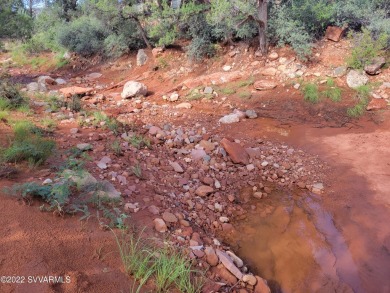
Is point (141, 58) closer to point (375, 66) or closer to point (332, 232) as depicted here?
point (375, 66)

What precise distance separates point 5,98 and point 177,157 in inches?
139

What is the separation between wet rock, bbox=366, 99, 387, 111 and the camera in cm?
548

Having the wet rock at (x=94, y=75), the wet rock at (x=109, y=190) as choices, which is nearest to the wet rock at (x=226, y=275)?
the wet rock at (x=109, y=190)

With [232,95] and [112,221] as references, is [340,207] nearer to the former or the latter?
[112,221]

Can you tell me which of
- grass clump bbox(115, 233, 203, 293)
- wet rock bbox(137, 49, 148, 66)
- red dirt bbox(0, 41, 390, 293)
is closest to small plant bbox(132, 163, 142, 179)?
red dirt bbox(0, 41, 390, 293)

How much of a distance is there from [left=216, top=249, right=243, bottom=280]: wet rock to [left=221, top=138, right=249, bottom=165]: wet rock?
198 centimetres

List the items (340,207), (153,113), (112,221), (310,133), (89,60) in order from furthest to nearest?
(89,60) → (153,113) → (310,133) → (340,207) → (112,221)

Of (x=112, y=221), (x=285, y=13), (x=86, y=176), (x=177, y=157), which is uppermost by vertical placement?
(x=285, y=13)

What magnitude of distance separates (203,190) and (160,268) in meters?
1.60

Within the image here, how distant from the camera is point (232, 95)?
21.2 ft

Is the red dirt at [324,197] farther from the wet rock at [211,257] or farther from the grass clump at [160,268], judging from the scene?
the wet rock at [211,257]

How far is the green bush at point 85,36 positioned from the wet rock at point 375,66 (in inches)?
341

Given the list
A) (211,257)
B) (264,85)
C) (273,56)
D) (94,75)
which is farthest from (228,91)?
(94,75)

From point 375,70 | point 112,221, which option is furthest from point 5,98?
point 375,70
